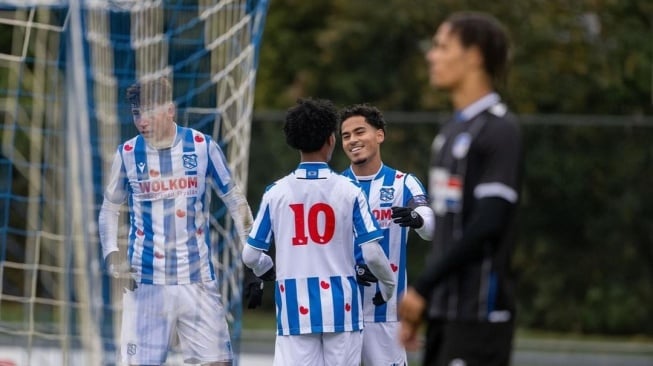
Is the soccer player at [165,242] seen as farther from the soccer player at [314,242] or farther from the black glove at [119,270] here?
the soccer player at [314,242]

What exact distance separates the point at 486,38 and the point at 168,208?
282 centimetres

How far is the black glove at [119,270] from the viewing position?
7.31 m

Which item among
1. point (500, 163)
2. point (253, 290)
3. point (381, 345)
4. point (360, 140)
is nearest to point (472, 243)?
point (500, 163)

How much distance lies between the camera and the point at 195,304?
7.29m

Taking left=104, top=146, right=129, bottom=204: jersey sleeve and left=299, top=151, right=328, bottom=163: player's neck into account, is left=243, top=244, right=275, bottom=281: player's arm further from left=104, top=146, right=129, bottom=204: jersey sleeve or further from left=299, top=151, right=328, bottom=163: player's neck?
left=104, top=146, right=129, bottom=204: jersey sleeve

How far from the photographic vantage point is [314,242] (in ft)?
22.4

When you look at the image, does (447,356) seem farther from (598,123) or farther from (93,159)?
(598,123)

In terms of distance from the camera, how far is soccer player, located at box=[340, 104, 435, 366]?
25.0ft

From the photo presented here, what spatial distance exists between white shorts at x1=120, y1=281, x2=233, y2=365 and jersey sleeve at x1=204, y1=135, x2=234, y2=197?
0.51 metres

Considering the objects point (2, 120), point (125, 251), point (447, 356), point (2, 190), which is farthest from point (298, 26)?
point (447, 356)

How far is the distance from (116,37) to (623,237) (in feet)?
28.4

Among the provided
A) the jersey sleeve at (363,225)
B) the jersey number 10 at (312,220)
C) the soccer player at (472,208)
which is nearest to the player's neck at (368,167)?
the jersey sleeve at (363,225)

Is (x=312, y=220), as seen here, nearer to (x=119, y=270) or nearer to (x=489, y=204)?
(x=119, y=270)

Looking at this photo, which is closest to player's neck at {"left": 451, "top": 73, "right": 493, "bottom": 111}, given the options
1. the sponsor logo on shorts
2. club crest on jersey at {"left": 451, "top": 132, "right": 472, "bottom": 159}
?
club crest on jersey at {"left": 451, "top": 132, "right": 472, "bottom": 159}
